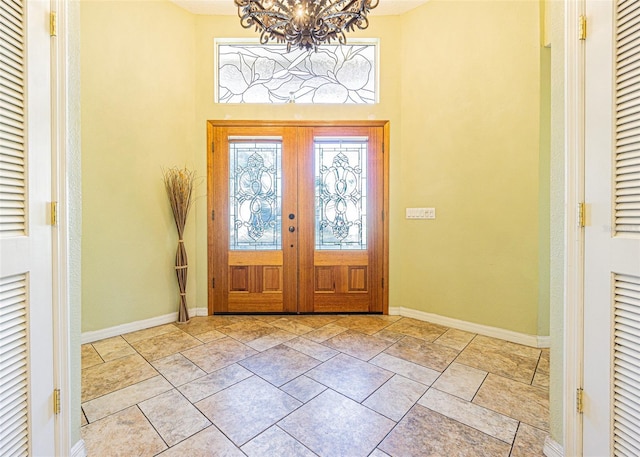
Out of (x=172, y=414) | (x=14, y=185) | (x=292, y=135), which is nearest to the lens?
(x=14, y=185)

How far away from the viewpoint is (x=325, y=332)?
278 cm

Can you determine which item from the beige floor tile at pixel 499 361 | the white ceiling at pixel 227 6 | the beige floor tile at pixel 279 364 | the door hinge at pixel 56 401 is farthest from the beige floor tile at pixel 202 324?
the white ceiling at pixel 227 6

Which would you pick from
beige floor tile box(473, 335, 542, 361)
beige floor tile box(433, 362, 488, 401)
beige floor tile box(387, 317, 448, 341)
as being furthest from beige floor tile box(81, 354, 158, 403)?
beige floor tile box(473, 335, 542, 361)

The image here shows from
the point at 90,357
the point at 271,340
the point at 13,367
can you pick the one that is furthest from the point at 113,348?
the point at 13,367

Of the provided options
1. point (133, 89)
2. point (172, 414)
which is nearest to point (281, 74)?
point (133, 89)

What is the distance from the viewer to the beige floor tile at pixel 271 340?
2.48 m

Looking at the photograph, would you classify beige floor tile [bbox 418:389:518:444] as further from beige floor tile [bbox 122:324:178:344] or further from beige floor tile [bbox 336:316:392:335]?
beige floor tile [bbox 122:324:178:344]

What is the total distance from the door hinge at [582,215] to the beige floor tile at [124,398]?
2.60 m

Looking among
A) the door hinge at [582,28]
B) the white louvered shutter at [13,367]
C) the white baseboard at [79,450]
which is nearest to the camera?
the white louvered shutter at [13,367]

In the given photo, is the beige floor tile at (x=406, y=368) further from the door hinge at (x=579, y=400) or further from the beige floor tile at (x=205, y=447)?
the beige floor tile at (x=205, y=447)

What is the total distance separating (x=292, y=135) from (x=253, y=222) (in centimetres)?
119

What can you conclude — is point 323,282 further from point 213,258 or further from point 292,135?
point 292,135

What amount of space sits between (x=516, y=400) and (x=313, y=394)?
4.45 feet

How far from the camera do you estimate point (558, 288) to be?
1.31m
